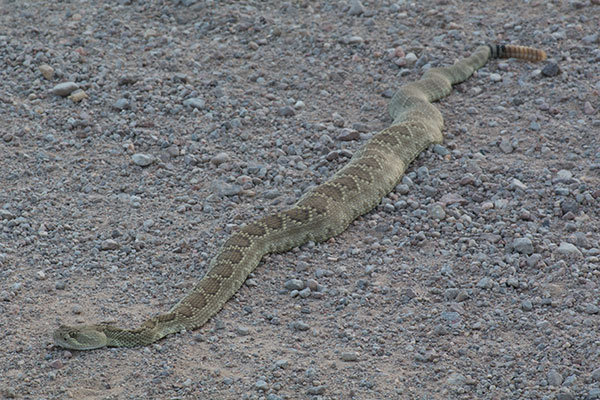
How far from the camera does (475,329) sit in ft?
17.6

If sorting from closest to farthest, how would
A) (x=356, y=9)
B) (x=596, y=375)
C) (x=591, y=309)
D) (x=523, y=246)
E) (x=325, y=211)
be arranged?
(x=596, y=375)
(x=591, y=309)
(x=523, y=246)
(x=325, y=211)
(x=356, y=9)

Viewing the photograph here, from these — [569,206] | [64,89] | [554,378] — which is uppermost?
[554,378]

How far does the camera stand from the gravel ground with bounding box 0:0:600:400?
201 inches

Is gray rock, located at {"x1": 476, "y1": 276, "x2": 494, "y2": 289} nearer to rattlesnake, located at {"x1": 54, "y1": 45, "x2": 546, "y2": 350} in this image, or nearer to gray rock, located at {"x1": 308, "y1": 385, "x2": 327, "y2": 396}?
rattlesnake, located at {"x1": 54, "y1": 45, "x2": 546, "y2": 350}

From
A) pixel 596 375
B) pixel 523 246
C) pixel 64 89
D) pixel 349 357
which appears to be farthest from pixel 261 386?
pixel 64 89

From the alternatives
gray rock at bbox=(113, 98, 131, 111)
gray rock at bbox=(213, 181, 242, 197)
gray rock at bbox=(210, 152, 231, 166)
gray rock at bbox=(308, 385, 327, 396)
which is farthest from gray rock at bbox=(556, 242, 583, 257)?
gray rock at bbox=(113, 98, 131, 111)

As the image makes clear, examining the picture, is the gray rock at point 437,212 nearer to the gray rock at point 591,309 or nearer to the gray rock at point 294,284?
the gray rock at point 294,284

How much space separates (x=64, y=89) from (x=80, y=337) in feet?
13.0

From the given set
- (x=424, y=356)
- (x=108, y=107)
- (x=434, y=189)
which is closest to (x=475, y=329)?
(x=424, y=356)

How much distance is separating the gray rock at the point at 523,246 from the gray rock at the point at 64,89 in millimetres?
4802

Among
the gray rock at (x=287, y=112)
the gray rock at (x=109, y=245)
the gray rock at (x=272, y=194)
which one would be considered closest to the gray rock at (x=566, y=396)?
the gray rock at (x=272, y=194)

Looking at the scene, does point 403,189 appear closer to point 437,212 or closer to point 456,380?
point 437,212

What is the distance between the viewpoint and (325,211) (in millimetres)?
6555

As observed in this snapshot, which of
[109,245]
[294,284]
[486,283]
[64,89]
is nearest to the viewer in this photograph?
[486,283]
